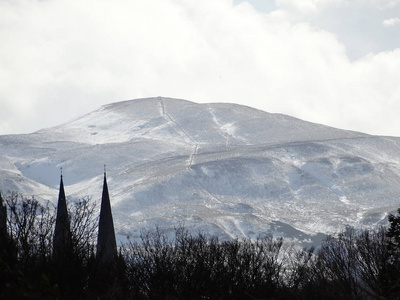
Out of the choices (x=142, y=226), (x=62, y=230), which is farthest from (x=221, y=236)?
(x=62, y=230)

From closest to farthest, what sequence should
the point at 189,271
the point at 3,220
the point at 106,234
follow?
the point at 3,220 < the point at 189,271 < the point at 106,234

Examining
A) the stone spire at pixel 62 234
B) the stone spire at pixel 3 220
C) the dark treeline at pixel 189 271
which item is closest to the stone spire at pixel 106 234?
the dark treeline at pixel 189 271

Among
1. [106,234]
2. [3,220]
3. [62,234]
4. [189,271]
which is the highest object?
[3,220]

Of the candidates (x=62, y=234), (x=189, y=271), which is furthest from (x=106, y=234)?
(x=62, y=234)

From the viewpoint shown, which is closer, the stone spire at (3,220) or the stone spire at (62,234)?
the stone spire at (3,220)

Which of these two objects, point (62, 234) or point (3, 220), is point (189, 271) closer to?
point (62, 234)

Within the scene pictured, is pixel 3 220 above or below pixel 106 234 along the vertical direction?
above

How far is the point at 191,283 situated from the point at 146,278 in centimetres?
336

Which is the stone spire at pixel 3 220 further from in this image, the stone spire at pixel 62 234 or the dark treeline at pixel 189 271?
the stone spire at pixel 62 234

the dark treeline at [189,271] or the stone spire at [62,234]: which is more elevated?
the stone spire at [62,234]

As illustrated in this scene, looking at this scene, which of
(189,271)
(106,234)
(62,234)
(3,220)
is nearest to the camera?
(3,220)

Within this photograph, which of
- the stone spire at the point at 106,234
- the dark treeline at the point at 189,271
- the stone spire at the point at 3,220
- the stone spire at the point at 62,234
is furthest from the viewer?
the stone spire at the point at 106,234

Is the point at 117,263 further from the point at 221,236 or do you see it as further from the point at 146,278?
the point at 221,236

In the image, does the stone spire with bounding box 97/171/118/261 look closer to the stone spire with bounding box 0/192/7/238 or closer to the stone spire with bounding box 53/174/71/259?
the stone spire with bounding box 53/174/71/259
